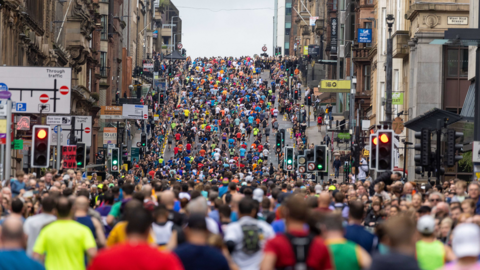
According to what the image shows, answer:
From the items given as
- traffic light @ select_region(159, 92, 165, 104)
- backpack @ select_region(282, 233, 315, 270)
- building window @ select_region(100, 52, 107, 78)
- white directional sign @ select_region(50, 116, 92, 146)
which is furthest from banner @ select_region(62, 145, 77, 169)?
traffic light @ select_region(159, 92, 165, 104)

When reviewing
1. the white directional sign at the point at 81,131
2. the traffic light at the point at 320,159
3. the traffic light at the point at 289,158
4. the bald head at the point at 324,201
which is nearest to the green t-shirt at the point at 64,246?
the bald head at the point at 324,201

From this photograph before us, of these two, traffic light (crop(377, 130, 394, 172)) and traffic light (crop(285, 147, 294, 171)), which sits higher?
traffic light (crop(377, 130, 394, 172))

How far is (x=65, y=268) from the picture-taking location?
30.0 ft

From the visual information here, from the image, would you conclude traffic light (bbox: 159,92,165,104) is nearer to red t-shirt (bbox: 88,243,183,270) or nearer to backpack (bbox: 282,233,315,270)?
backpack (bbox: 282,233,315,270)

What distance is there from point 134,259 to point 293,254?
1992 millimetres

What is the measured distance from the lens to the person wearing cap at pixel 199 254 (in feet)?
25.2

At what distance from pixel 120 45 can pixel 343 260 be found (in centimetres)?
8543

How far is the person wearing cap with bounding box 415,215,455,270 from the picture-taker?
9180mm

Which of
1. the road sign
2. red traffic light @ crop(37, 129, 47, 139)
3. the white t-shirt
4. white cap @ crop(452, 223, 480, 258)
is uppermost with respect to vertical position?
the road sign

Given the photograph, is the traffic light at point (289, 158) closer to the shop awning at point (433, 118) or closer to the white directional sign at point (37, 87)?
the shop awning at point (433, 118)

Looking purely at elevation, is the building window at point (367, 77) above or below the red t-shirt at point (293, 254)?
above

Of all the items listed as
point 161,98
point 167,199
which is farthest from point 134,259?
point 161,98

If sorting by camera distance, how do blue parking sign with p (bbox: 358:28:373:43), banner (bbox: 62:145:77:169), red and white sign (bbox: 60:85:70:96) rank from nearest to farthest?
red and white sign (bbox: 60:85:70:96)
banner (bbox: 62:145:77:169)
blue parking sign with p (bbox: 358:28:373:43)

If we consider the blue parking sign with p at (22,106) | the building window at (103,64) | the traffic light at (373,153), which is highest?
the building window at (103,64)
